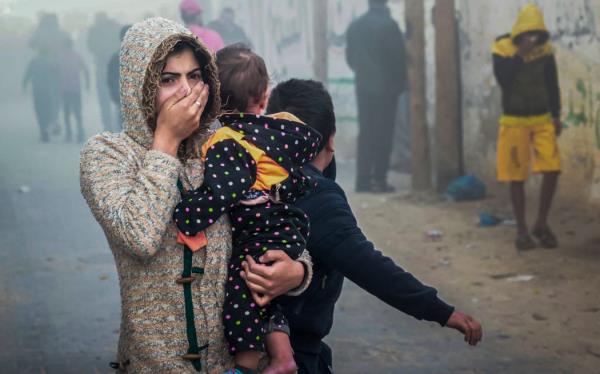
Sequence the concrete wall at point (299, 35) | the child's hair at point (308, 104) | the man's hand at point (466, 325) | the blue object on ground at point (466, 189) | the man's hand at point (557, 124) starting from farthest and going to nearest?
the concrete wall at point (299, 35)
the blue object on ground at point (466, 189)
the man's hand at point (557, 124)
the child's hair at point (308, 104)
the man's hand at point (466, 325)

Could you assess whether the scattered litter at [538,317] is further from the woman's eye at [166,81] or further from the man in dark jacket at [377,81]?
the man in dark jacket at [377,81]

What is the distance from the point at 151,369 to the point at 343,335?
143 inches

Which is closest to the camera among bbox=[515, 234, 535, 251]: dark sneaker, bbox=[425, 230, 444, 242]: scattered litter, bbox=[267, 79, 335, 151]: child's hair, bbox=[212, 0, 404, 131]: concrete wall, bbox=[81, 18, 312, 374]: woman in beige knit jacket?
bbox=[81, 18, 312, 374]: woman in beige knit jacket

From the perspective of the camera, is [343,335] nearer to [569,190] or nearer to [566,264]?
[566,264]

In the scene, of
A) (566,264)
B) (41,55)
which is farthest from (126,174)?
(41,55)

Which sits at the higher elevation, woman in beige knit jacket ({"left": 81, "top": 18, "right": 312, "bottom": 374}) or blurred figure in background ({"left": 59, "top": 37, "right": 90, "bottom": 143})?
woman in beige knit jacket ({"left": 81, "top": 18, "right": 312, "bottom": 374})

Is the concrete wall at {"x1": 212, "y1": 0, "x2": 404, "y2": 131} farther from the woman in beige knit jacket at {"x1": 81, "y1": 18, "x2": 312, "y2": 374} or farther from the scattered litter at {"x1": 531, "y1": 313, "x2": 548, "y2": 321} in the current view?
the woman in beige knit jacket at {"x1": 81, "y1": 18, "x2": 312, "y2": 374}

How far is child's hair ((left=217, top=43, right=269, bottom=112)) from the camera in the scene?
2711mm

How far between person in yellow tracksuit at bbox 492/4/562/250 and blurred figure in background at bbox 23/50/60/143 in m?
12.9

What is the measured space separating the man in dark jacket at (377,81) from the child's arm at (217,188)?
30.6 feet

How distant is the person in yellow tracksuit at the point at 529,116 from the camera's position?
8.21 m

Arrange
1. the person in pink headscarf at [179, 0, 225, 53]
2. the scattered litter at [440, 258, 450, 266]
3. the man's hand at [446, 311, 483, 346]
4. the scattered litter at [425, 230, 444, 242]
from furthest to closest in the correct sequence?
the person in pink headscarf at [179, 0, 225, 53] → the scattered litter at [425, 230, 444, 242] → the scattered litter at [440, 258, 450, 266] → the man's hand at [446, 311, 483, 346]

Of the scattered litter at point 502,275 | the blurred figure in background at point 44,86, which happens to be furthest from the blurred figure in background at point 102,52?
the scattered litter at point 502,275

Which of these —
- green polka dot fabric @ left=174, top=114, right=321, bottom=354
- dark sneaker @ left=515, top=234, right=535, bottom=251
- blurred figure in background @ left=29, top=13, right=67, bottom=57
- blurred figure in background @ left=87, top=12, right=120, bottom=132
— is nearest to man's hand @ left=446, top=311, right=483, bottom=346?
green polka dot fabric @ left=174, top=114, right=321, bottom=354
